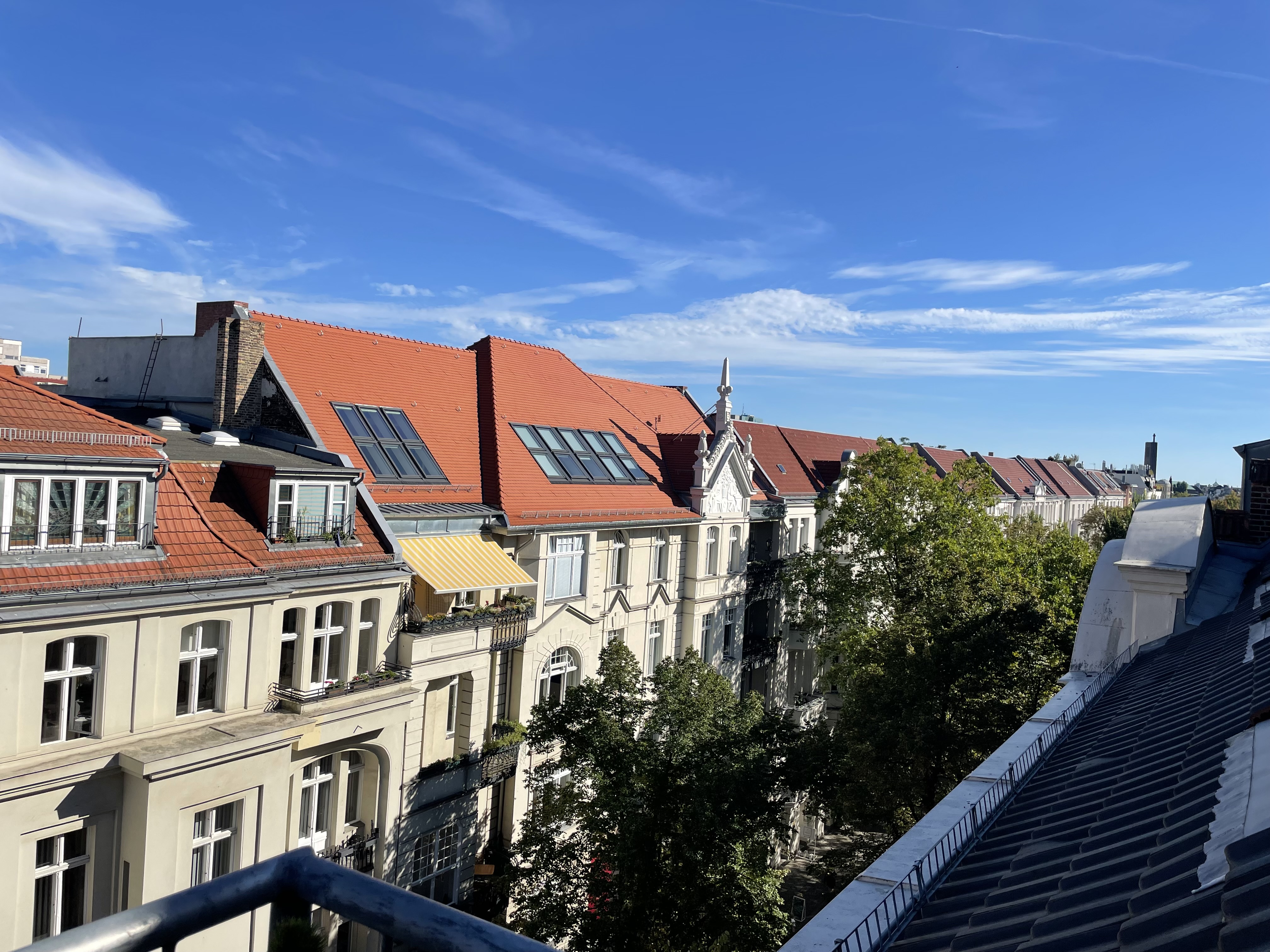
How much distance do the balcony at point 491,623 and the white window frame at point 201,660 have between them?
16.8 feet

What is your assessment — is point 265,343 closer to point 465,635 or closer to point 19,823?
point 465,635

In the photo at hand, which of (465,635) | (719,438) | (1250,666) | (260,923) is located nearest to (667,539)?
(719,438)

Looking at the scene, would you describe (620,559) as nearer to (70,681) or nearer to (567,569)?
(567,569)

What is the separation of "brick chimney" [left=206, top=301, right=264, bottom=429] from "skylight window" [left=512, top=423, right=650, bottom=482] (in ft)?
28.8

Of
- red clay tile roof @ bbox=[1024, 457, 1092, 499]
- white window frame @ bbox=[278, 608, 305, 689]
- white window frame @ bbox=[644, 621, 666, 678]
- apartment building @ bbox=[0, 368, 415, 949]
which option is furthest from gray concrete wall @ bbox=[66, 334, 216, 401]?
red clay tile roof @ bbox=[1024, 457, 1092, 499]

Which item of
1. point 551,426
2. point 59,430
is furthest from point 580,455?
point 59,430

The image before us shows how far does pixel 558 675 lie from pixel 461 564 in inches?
262

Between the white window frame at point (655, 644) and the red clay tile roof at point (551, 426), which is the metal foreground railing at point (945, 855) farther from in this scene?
the white window frame at point (655, 644)

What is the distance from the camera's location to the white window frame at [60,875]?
48.3 feet

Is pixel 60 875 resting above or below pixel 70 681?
below

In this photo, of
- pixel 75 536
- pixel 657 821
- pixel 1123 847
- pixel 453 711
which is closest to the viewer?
pixel 1123 847

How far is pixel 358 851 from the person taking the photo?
20.8 m

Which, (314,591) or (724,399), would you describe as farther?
(724,399)

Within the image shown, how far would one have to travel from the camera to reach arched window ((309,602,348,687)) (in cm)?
1984
